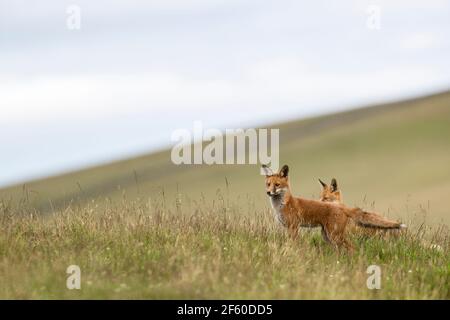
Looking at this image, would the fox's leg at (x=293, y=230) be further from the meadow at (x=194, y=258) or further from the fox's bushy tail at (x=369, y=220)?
the fox's bushy tail at (x=369, y=220)

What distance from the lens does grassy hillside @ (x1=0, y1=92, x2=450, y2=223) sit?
60.4 metres

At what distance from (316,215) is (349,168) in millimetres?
56062

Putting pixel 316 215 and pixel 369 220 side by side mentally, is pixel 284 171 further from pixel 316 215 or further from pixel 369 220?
pixel 369 220

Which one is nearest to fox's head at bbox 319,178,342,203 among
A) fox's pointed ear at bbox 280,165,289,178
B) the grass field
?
the grass field

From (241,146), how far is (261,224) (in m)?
72.8

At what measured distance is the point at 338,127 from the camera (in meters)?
91.5

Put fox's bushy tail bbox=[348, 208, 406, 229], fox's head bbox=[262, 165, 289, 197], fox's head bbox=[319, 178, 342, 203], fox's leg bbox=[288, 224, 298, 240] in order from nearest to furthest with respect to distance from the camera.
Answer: fox's leg bbox=[288, 224, 298, 240] → fox's bushy tail bbox=[348, 208, 406, 229] → fox's head bbox=[262, 165, 289, 197] → fox's head bbox=[319, 178, 342, 203]

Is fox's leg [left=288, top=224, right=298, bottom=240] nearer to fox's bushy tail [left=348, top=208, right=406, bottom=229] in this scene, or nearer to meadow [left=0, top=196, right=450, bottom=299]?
meadow [left=0, top=196, right=450, bottom=299]

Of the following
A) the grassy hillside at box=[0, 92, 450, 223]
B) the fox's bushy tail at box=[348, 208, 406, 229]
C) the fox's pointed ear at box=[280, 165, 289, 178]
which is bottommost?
the fox's bushy tail at box=[348, 208, 406, 229]

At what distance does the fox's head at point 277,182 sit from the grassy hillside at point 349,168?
32.9 meters

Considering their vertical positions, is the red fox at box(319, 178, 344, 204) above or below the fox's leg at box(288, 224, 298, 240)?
above

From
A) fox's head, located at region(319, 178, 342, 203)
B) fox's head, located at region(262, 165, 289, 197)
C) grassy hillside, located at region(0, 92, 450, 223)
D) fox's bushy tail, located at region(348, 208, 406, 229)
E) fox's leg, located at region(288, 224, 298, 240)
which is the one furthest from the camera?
grassy hillside, located at region(0, 92, 450, 223)

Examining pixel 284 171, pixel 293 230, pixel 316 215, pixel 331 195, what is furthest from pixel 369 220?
pixel 331 195
